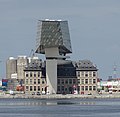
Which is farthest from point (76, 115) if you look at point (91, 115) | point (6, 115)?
point (6, 115)

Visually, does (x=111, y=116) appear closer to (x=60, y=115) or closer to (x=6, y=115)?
(x=60, y=115)

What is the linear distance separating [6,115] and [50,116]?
6.70 m

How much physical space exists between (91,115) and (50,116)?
671cm

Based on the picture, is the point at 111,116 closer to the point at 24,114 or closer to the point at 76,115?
the point at 76,115

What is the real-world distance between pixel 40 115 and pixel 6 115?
4.95 m

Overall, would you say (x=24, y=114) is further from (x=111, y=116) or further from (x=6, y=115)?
(x=111, y=116)

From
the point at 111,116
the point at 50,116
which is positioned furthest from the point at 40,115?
the point at 111,116

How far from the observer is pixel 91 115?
401ft

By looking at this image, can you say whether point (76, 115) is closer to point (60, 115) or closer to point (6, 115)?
point (60, 115)

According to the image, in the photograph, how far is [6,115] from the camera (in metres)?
121

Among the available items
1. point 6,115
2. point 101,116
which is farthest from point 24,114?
point 101,116

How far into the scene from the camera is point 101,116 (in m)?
120

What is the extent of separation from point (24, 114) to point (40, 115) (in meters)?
4.28

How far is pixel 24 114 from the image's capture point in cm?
12444
